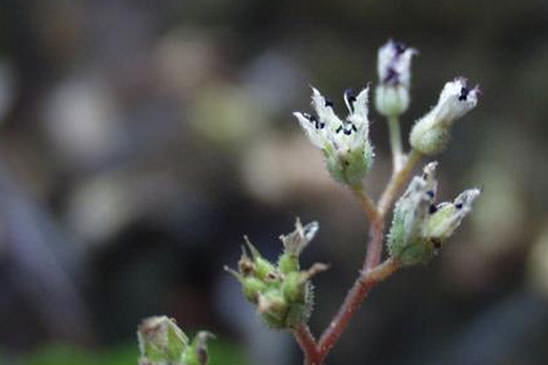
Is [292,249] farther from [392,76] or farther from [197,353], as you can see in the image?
[392,76]

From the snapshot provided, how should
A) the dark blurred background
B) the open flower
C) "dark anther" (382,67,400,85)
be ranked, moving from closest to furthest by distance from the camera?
the open flower → "dark anther" (382,67,400,85) → the dark blurred background

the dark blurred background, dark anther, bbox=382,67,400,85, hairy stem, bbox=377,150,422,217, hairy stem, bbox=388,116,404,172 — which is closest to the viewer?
hairy stem, bbox=377,150,422,217

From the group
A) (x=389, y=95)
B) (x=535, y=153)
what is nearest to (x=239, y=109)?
(x=535, y=153)

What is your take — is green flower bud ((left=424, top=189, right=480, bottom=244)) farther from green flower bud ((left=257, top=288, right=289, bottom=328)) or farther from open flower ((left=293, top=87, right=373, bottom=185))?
green flower bud ((left=257, top=288, right=289, bottom=328))

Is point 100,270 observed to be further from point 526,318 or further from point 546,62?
point 546,62

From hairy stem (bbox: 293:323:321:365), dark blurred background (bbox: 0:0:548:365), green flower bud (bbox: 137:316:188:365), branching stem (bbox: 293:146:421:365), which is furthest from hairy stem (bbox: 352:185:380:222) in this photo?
dark blurred background (bbox: 0:0:548:365)

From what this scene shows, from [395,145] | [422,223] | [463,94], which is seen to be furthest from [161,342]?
[463,94]

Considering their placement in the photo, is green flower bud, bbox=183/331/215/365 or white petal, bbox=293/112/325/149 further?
white petal, bbox=293/112/325/149

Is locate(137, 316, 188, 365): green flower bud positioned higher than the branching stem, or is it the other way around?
locate(137, 316, 188, 365): green flower bud
